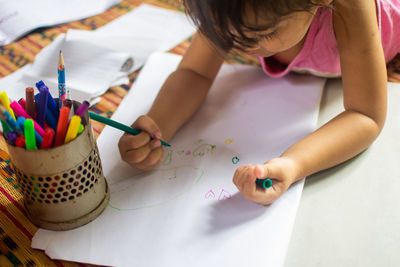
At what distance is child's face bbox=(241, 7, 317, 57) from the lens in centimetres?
39

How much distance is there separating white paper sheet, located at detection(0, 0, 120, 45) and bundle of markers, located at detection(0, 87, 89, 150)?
1.32 ft

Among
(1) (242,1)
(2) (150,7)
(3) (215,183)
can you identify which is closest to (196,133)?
(3) (215,183)

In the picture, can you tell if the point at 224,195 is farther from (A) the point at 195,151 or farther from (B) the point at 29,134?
(B) the point at 29,134

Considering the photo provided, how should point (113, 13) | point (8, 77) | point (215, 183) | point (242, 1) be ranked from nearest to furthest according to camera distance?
point (242, 1) < point (215, 183) < point (8, 77) < point (113, 13)

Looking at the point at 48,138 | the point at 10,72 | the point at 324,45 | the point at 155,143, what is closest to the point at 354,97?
the point at 324,45

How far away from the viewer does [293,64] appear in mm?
581

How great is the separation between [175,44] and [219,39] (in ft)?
1.03

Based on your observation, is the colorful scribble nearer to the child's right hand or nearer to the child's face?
the child's right hand

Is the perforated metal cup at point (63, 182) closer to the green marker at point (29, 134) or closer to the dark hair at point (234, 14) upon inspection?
the green marker at point (29, 134)

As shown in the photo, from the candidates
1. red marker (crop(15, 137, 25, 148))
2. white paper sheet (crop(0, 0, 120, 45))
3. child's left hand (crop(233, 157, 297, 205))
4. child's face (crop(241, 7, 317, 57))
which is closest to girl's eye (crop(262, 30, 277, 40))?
child's face (crop(241, 7, 317, 57))

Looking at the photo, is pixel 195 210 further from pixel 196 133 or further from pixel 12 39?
pixel 12 39

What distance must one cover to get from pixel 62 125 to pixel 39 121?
3 cm

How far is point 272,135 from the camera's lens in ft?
1.66

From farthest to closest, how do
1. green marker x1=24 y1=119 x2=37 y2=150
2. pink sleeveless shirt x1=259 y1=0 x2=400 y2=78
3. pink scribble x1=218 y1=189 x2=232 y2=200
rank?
pink sleeveless shirt x1=259 y1=0 x2=400 y2=78, pink scribble x1=218 y1=189 x2=232 y2=200, green marker x1=24 y1=119 x2=37 y2=150
